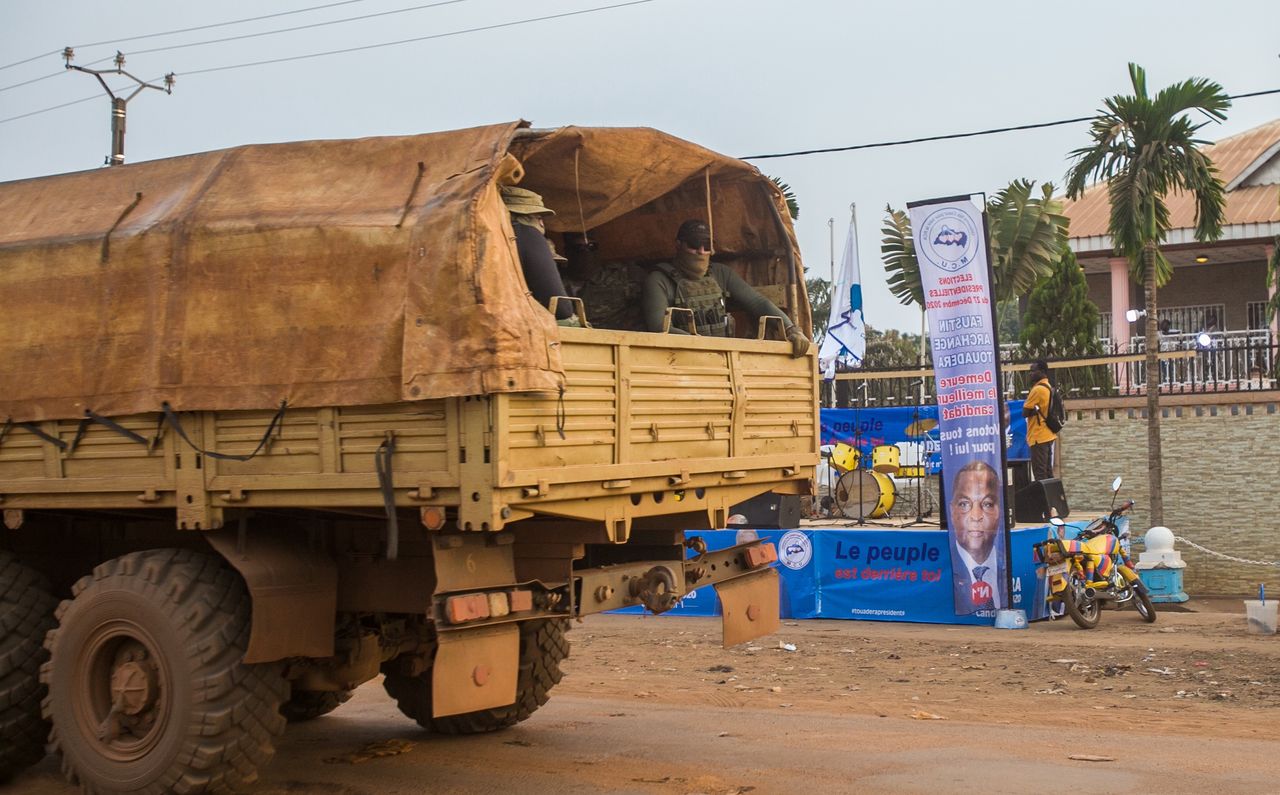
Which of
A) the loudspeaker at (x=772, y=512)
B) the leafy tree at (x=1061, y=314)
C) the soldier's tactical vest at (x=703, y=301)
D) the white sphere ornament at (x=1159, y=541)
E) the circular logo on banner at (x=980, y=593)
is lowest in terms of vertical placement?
the circular logo on banner at (x=980, y=593)

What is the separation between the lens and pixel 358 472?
571 centimetres

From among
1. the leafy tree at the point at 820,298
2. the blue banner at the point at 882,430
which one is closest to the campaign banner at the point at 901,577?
the blue banner at the point at 882,430

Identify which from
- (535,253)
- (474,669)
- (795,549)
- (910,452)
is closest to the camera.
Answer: (474,669)

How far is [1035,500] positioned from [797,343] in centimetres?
870

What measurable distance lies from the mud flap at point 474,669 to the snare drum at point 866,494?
11.3 meters

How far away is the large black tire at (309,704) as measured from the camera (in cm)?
834

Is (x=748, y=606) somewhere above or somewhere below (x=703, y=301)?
below

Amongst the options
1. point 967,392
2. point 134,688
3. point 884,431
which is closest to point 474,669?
point 134,688

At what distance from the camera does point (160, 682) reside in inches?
238

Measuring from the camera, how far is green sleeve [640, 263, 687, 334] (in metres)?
7.30

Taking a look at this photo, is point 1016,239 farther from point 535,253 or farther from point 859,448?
point 535,253

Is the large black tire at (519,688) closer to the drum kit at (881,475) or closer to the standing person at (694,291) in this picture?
the standing person at (694,291)

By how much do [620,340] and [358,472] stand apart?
4.28 feet

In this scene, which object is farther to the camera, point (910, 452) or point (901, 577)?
point (910, 452)
